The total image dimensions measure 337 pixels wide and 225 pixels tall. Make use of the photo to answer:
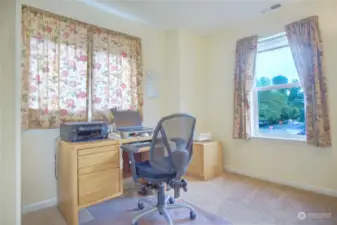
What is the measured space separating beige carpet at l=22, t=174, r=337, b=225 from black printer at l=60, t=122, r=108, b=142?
0.83 m

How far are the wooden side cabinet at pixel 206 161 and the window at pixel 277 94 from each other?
27.7 inches

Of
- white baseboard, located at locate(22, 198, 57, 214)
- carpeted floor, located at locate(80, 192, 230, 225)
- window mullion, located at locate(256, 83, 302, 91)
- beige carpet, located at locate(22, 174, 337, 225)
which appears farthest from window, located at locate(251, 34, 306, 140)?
white baseboard, located at locate(22, 198, 57, 214)

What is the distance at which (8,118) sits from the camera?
1.23 meters

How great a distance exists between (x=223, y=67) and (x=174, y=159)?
7.80ft

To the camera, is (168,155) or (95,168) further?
(95,168)

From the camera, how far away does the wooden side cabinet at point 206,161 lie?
10.2ft

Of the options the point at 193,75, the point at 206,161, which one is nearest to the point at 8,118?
the point at 206,161

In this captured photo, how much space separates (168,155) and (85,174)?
0.82 metres

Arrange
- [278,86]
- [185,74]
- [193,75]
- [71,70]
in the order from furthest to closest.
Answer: [193,75] < [185,74] < [278,86] < [71,70]

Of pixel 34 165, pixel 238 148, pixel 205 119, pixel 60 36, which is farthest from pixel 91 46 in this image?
pixel 238 148

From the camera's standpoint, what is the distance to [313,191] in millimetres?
2584

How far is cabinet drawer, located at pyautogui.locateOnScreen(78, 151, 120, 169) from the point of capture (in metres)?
1.89

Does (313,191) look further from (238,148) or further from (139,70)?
(139,70)

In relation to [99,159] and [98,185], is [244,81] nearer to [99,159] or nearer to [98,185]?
[99,159]
